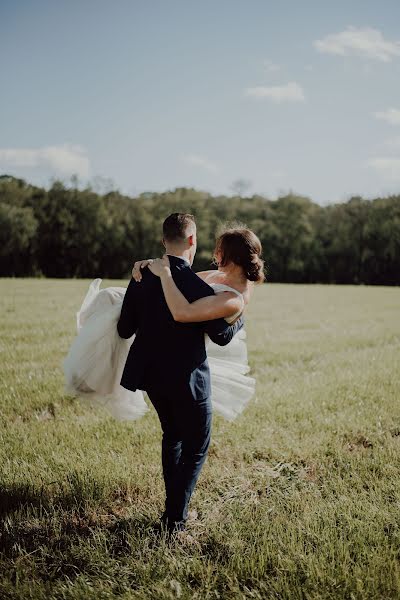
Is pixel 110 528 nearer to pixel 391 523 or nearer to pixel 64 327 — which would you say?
pixel 391 523

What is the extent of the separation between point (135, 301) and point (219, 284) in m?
0.68

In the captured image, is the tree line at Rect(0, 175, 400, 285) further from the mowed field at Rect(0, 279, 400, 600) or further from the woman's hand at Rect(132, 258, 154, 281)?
the woman's hand at Rect(132, 258, 154, 281)

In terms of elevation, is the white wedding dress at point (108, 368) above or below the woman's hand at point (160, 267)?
below

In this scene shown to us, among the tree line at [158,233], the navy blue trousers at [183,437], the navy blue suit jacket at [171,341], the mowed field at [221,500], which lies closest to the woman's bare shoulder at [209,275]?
the navy blue suit jacket at [171,341]

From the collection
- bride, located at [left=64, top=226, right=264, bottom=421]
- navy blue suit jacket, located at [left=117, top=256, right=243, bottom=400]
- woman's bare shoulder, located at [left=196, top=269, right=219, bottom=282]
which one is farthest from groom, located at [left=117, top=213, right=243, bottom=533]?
woman's bare shoulder, located at [left=196, top=269, right=219, bottom=282]

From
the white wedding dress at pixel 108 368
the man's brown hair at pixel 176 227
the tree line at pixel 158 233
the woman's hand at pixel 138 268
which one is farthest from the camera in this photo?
the tree line at pixel 158 233

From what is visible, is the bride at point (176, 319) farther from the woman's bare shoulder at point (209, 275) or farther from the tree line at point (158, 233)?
the tree line at point (158, 233)

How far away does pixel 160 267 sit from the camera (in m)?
3.34

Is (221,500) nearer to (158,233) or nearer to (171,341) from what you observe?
(171,341)

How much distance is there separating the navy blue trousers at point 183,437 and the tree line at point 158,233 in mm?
61847

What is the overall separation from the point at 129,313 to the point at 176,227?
808mm

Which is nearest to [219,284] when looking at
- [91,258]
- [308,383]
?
[308,383]

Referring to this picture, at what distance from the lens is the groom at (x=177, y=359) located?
3.41 meters

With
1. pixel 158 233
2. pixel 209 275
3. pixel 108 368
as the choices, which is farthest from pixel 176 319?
pixel 158 233
